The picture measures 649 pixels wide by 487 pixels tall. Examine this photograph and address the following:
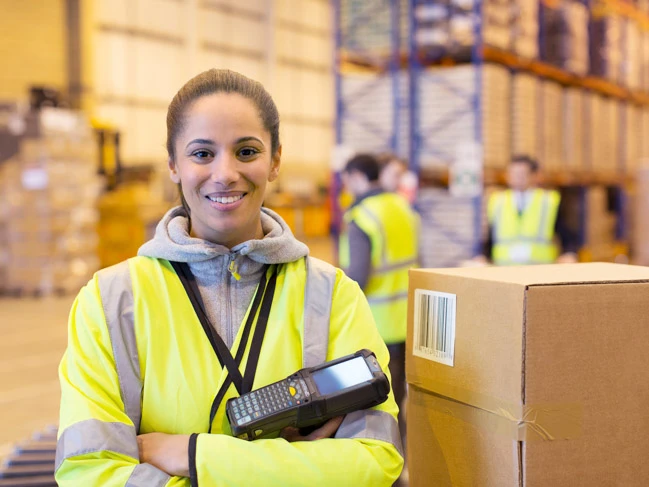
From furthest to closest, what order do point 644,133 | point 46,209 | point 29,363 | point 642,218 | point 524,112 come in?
1. point 644,133
2. point 46,209
3. point 642,218
4. point 524,112
5. point 29,363

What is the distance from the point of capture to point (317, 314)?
5.38 feet

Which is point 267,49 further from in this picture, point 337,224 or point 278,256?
point 278,256

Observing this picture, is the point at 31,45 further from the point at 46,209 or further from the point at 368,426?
the point at 368,426

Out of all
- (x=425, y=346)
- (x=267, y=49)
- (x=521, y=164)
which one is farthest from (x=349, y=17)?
(x=267, y=49)

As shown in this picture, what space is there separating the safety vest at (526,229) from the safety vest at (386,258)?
1.83 metres

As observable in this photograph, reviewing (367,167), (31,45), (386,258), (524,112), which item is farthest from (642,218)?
(31,45)

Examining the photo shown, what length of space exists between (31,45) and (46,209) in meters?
6.95

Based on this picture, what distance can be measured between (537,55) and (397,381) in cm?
642

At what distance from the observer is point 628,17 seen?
12.6 meters

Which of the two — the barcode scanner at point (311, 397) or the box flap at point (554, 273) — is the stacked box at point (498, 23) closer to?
the box flap at point (554, 273)

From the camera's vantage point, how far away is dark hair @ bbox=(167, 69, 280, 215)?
1.65 meters

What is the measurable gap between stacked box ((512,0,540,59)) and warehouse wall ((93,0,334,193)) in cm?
878

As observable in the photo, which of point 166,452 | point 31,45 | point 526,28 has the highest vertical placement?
point 31,45

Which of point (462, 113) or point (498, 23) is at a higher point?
point (498, 23)
